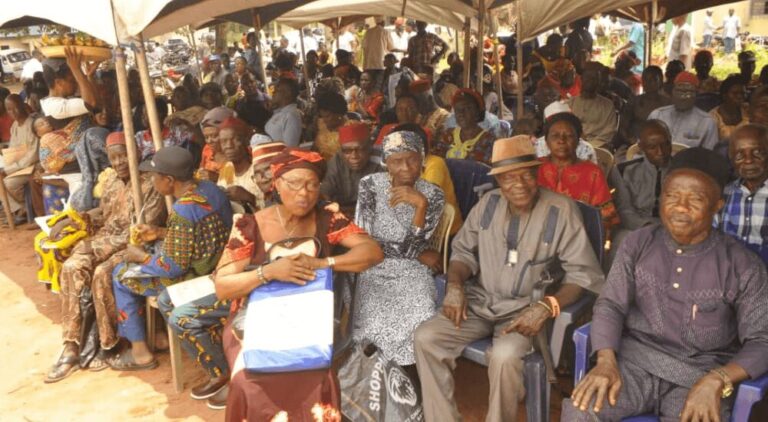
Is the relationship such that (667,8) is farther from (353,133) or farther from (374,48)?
(353,133)

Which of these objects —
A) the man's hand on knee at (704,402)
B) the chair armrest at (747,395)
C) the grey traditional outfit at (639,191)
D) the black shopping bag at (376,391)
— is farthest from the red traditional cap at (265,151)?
the chair armrest at (747,395)

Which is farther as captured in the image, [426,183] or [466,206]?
[466,206]

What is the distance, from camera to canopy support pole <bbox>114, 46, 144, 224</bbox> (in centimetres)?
420

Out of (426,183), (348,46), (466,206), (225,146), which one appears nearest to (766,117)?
(466,206)

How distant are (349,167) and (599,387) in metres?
2.75

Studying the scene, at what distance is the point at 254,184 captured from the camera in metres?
4.81

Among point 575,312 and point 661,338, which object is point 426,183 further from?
point 661,338

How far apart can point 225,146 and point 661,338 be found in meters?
3.34

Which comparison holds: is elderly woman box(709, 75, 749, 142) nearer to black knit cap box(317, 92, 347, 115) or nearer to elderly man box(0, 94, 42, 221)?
black knit cap box(317, 92, 347, 115)

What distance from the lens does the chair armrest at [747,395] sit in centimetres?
235

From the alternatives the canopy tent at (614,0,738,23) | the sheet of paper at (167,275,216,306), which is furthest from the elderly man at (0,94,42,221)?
the canopy tent at (614,0,738,23)

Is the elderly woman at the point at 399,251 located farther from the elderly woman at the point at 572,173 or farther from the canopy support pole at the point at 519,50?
the canopy support pole at the point at 519,50

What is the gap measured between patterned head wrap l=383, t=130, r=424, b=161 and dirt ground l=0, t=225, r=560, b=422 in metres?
1.42

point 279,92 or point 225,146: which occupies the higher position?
point 279,92
